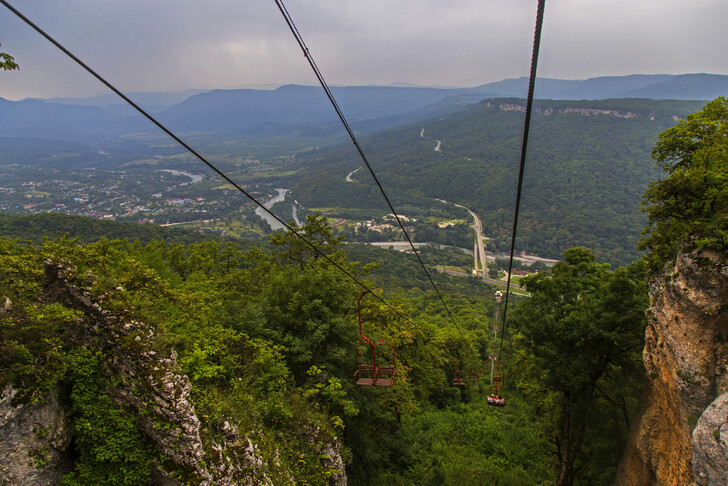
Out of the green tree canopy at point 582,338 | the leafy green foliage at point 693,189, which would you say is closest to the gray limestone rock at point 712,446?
the leafy green foliage at point 693,189

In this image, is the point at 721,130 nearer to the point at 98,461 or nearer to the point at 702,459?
the point at 702,459

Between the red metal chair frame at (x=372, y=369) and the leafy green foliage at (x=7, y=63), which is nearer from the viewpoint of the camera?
the leafy green foliage at (x=7, y=63)

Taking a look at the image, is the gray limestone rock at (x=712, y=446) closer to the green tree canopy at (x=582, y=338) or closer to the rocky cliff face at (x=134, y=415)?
the green tree canopy at (x=582, y=338)

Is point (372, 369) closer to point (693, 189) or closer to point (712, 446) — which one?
point (712, 446)

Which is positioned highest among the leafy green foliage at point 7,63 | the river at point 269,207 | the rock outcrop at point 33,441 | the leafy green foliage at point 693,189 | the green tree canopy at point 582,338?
the leafy green foliage at point 7,63

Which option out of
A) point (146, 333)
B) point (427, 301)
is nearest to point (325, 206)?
point (427, 301)
